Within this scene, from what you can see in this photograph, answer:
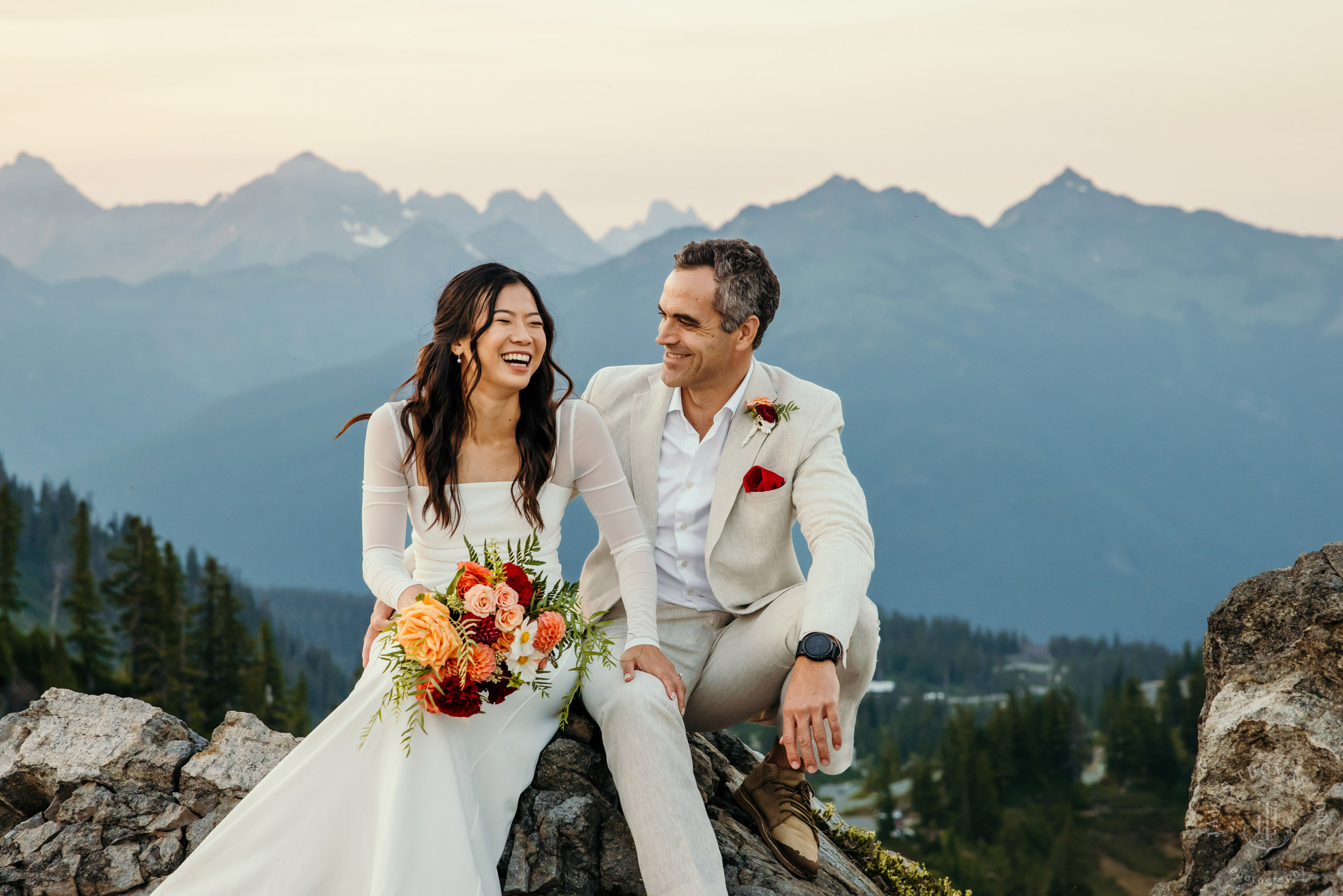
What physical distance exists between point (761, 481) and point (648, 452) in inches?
27.6

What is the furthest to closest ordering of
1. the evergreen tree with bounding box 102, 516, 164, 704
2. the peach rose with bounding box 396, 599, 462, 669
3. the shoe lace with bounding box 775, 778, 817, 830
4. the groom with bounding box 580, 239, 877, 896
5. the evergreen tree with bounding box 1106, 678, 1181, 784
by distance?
the evergreen tree with bounding box 1106, 678, 1181, 784 → the evergreen tree with bounding box 102, 516, 164, 704 → the shoe lace with bounding box 775, 778, 817, 830 → the groom with bounding box 580, 239, 877, 896 → the peach rose with bounding box 396, 599, 462, 669

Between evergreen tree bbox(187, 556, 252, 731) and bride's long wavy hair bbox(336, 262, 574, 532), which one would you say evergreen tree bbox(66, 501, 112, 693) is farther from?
bride's long wavy hair bbox(336, 262, 574, 532)

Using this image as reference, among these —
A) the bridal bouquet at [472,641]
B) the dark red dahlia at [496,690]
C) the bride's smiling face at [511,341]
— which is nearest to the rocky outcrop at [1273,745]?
the bridal bouquet at [472,641]

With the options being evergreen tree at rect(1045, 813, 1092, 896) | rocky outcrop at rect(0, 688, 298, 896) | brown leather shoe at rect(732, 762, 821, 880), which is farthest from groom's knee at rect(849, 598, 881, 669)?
evergreen tree at rect(1045, 813, 1092, 896)

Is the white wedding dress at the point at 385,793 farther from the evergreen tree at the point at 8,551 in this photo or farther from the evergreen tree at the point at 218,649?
the evergreen tree at the point at 8,551

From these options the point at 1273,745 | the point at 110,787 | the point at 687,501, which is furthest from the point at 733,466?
the point at 110,787

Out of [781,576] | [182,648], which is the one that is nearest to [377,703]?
[781,576]

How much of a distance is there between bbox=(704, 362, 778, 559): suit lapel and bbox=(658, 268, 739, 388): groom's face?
0.32m

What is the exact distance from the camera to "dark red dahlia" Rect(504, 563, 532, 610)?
492 cm

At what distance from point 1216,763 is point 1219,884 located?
1.87 feet

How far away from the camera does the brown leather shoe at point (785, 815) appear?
594 centimetres

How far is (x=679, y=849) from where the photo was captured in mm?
4809

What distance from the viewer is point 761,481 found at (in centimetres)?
612

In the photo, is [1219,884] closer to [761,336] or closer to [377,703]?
[761,336]
